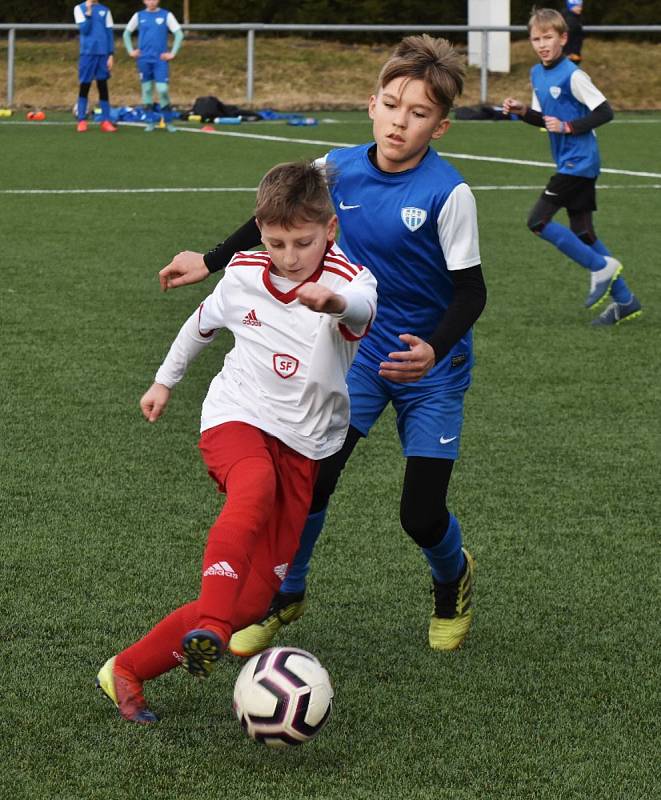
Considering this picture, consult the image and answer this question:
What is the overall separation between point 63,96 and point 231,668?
2529 cm

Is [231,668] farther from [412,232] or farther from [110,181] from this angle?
[110,181]

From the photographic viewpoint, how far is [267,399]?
378cm

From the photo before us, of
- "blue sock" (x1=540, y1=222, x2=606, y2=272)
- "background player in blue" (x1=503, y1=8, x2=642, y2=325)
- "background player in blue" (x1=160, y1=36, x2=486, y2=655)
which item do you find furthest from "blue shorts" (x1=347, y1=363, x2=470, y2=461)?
"blue sock" (x1=540, y1=222, x2=606, y2=272)

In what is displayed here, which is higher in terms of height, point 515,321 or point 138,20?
point 138,20

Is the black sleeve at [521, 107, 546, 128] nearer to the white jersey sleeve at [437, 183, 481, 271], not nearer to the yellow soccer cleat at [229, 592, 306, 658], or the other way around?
the white jersey sleeve at [437, 183, 481, 271]

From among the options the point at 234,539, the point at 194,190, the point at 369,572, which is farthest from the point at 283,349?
the point at 194,190

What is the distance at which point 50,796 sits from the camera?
3314 mm

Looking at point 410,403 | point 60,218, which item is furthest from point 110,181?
point 410,403

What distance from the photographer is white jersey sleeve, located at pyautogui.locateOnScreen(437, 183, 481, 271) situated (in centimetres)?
401

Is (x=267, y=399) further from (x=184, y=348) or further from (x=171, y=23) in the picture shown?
(x=171, y=23)

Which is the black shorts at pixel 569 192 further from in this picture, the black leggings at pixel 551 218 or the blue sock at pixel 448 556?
the blue sock at pixel 448 556

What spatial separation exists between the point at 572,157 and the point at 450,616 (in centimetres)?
560

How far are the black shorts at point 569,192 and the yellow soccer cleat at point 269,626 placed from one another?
539cm

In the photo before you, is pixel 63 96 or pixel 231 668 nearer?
pixel 231 668
